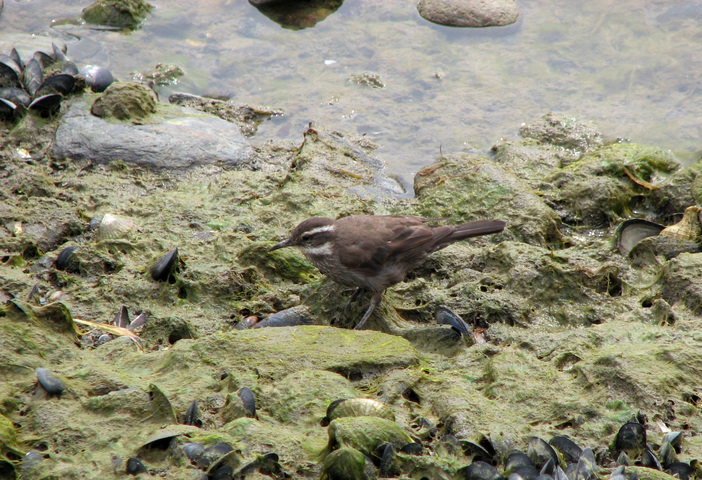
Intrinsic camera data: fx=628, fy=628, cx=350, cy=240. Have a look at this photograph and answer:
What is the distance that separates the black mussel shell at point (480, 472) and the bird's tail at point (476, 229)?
3244 millimetres

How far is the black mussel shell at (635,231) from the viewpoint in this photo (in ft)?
23.1

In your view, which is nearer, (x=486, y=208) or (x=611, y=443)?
(x=611, y=443)

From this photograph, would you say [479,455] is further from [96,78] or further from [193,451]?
[96,78]

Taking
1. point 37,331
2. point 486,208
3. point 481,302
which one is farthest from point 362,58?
point 37,331

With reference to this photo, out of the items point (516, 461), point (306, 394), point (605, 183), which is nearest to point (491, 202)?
point (605, 183)

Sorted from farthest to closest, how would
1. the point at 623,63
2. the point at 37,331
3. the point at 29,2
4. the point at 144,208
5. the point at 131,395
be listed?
the point at 29,2
the point at 623,63
the point at 144,208
the point at 37,331
the point at 131,395

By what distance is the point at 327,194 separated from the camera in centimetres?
799

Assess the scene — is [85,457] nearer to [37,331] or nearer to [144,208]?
[37,331]

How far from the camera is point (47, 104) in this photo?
8.68 meters

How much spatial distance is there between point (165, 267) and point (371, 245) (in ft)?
6.75

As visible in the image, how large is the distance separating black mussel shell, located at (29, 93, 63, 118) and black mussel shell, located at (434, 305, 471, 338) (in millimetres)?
6153

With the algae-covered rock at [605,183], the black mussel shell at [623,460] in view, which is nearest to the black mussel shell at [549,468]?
the black mussel shell at [623,460]

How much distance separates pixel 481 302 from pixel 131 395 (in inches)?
136

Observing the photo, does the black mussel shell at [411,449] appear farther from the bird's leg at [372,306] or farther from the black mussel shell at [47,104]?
the black mussel shell at [47,104]
